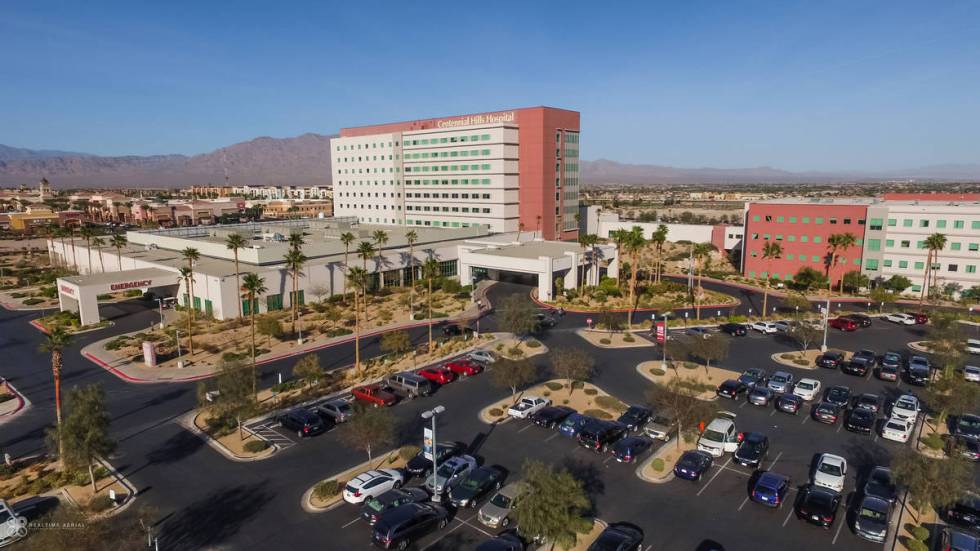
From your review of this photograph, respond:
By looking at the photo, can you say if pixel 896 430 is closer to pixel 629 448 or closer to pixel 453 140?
pixel 629 448

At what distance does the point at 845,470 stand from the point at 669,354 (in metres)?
21.3

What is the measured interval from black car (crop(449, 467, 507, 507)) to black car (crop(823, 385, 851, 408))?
2712 centimetres

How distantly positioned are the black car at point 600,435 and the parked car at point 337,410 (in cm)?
1566

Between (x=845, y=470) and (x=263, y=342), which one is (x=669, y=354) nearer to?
Answer: (x=845, y=470)

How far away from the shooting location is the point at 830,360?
1969 inches

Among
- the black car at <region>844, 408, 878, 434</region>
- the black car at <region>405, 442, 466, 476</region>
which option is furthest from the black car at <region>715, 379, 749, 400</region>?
the black car at <region>405, 442, 466, 476</region>

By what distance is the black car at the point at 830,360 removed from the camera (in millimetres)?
49891

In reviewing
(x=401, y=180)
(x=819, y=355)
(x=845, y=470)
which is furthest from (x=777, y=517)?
(x=401, y=180)

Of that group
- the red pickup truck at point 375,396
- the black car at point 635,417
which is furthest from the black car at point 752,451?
the red pickup truck at point 375,396

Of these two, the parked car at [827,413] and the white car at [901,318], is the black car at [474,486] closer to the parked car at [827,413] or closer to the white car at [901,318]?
the parked car at [827,413]

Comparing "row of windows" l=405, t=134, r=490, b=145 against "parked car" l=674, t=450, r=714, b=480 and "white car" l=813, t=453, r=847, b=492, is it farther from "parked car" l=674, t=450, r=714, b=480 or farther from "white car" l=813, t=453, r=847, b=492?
"white car" l=813, t=453, r=847, b=492

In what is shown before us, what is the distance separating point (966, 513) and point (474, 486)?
78.4ft

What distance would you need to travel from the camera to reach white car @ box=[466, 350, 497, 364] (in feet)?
166

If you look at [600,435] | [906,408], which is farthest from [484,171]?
[906,408]
